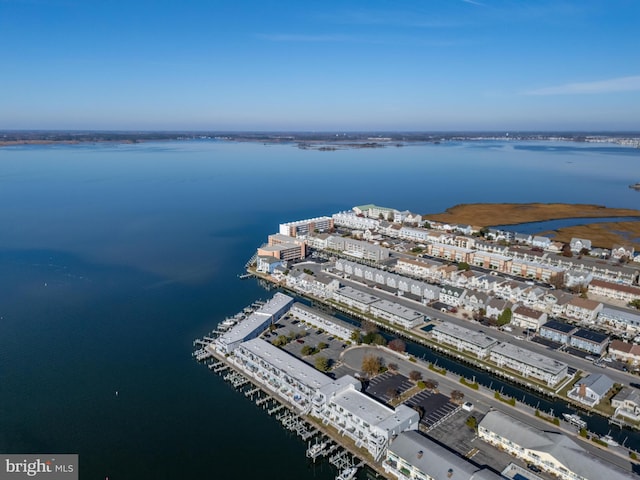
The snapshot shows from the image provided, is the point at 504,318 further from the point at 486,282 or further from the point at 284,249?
the point at 284,249

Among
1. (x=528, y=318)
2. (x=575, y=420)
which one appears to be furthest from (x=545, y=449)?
(x=528, y=318)

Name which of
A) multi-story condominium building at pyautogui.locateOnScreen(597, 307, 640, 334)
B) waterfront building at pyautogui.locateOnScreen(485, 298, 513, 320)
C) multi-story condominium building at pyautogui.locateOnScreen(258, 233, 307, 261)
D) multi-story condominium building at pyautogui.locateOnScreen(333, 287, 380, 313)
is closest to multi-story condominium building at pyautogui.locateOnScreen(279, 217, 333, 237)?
multi-story condominium building at pyautogui.locateOnScreen(258, 233, 307, 261)

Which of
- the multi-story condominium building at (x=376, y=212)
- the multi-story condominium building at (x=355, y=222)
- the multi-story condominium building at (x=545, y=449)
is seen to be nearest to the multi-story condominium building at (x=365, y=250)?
the multi-story condominium building at (x=355, y=222)

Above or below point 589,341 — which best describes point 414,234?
above

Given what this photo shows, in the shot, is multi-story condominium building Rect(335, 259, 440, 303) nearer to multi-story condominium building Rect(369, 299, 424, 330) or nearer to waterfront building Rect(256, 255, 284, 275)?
multi-story condominium building Rect(369, 299, 424, 330)

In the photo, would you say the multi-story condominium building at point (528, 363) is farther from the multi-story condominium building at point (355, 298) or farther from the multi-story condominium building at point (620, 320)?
the multi-story condominium building at point (355, 298)

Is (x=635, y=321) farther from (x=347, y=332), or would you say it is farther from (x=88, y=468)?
(x=88, y=468)

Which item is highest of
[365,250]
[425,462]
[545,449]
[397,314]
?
[365,250]
